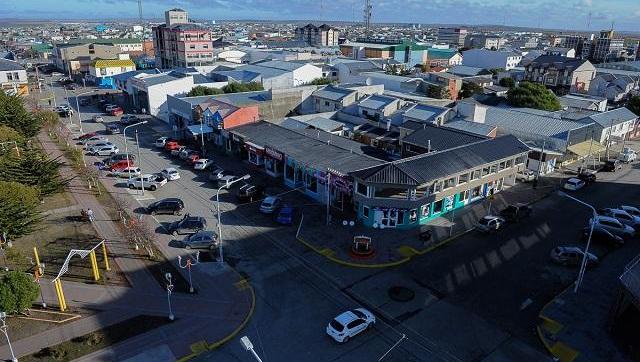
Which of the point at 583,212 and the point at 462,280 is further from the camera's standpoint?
the point at 583,212

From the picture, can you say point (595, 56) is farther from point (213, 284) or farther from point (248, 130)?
point (213, 284)

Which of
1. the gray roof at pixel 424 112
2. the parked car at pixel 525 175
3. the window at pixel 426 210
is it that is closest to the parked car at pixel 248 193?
the window at pixel 426 210

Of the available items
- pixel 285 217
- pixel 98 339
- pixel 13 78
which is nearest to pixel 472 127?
pixel 285 217

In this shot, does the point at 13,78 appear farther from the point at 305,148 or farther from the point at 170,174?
the point at 305,148

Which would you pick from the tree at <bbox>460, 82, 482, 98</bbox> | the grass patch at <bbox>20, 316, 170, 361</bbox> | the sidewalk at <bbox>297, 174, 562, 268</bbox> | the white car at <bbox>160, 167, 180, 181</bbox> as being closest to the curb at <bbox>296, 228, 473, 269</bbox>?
the sidewalk at <bbox>297, 174, 562, 268</bbox>

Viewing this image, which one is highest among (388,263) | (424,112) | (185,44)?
(185,44)

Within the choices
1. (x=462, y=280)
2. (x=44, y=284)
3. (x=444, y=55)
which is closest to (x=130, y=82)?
(x=44, y=284)
